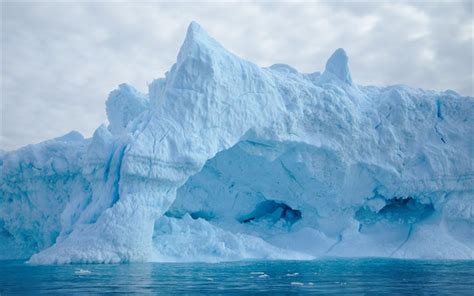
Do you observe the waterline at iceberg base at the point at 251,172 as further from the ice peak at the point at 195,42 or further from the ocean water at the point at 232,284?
the ocean water at the point at 232,284

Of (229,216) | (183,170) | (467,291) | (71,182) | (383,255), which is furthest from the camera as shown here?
(229,216)

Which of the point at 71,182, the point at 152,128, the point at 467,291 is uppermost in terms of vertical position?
the point at 152,128

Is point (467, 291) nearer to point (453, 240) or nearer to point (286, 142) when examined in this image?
point (286, 142)

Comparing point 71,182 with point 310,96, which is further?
point 310,96

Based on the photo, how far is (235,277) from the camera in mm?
9617

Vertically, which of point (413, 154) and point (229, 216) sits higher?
point (413, 154)

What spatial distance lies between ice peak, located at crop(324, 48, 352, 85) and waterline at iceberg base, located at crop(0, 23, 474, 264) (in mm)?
58

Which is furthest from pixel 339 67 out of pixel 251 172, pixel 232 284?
pixel 232 284

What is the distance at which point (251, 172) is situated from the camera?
65.0ft

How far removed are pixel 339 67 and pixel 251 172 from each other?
19.6 ft

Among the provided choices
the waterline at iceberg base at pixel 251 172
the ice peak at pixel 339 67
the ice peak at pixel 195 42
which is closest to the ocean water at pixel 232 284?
the waterline at iceberg base at pixel 251 172

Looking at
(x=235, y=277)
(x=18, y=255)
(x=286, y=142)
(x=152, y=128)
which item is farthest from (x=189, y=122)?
(x=18, y=255)

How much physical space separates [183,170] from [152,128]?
1.61 m

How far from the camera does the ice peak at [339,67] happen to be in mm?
21156
